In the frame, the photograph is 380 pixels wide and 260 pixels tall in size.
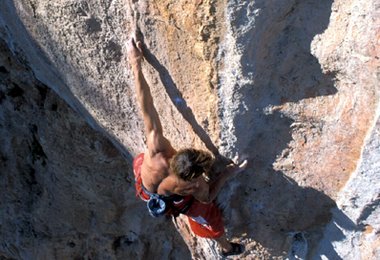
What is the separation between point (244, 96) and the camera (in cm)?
284

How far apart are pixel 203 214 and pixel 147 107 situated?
78 centimetres

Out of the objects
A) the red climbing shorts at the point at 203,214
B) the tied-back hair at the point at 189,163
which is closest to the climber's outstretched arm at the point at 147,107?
the tied-back hair at the point at 189,163

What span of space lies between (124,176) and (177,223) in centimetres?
66

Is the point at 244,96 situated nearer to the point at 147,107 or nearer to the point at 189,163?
the point at 189,163

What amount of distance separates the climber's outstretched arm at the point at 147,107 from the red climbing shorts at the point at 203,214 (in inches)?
15.4

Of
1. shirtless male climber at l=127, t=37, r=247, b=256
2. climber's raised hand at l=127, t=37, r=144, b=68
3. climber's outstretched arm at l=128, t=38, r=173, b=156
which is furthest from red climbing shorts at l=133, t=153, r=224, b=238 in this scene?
climber's raised hand at l=127, t=37, r=144, b=68

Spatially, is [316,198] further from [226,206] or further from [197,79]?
[197,79]

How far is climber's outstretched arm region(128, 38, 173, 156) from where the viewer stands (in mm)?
3043

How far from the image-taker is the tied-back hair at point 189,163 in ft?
9.20

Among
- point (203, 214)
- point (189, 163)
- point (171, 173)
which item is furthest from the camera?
point (203, 214)

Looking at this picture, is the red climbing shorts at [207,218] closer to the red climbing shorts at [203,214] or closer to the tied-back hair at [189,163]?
the red climbing shorts at [203,214]

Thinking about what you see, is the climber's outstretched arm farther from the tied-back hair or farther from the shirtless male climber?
the tied-back hair

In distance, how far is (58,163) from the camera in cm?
489

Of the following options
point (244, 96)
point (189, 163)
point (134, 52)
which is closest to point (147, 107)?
point (134, 52)
